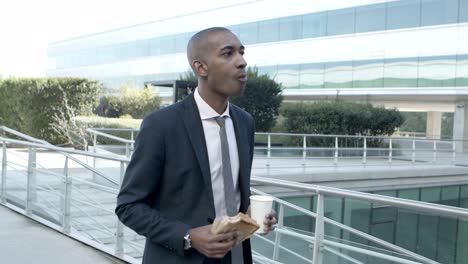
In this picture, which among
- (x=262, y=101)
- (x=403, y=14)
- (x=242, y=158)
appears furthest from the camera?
(x=403, y=14)

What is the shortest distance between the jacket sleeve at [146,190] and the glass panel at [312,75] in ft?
96.4

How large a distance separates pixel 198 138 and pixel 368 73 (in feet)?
91.9

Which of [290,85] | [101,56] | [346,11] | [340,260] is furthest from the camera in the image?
[101,56]

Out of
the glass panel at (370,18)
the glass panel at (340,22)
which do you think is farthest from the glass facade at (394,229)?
the glass panel at (340,22)

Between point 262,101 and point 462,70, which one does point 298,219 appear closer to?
point 262,101

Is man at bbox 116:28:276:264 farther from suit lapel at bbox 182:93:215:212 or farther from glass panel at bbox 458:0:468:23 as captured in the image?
glass panel at bbox 458:0:468:23

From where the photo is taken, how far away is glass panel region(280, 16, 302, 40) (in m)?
31.5

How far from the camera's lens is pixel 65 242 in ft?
17.6

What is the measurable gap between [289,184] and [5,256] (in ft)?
10.1

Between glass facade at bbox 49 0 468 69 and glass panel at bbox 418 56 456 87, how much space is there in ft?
6.17

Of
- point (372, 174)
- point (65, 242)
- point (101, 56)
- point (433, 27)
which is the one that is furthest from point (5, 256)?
point (101, 56)

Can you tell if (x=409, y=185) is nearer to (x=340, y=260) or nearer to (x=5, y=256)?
(x=340, y=260)

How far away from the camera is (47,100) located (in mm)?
18719

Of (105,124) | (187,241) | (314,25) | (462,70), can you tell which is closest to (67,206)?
(187,241)
